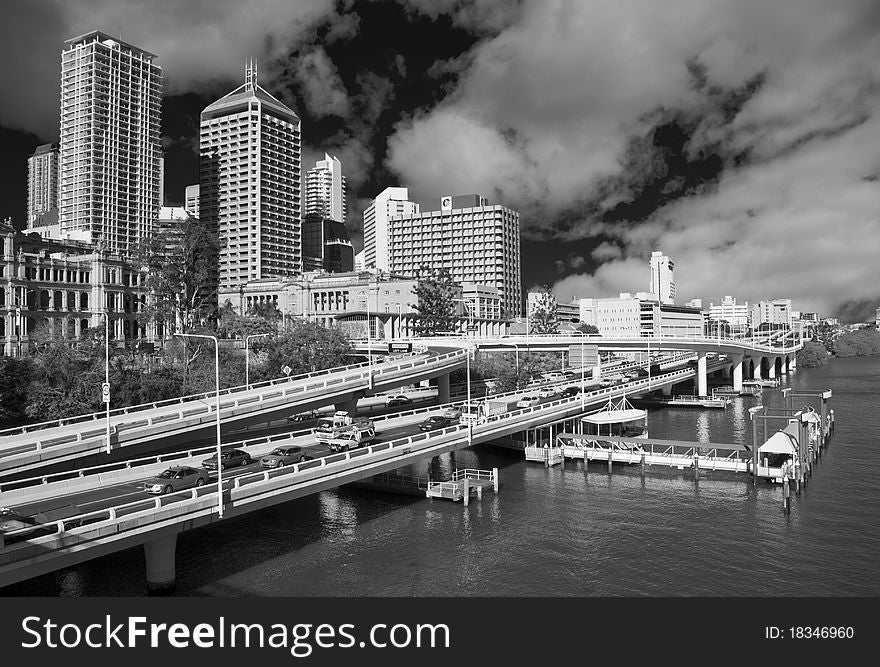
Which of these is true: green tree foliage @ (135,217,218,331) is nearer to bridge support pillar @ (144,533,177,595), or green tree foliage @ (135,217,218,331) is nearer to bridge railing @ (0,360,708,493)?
bridge railing @ (0,360,708,493)

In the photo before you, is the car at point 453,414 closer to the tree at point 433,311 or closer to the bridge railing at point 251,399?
the bridge railing at point 251,399

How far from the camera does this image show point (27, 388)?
70.1m

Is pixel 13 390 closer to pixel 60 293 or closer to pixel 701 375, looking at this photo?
pixel 60 293

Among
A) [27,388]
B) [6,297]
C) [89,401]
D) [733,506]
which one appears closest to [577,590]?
[733,506]

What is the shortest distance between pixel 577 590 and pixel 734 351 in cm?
11846

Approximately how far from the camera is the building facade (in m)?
107

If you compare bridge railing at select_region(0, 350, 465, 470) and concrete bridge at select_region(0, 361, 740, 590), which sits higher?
bridge railing at select_region(0, 350, 465, 470)

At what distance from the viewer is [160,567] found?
3659 cm

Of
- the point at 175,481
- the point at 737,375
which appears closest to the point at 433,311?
the point at 737,375

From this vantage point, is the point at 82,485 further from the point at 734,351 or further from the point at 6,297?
the point at 734,351

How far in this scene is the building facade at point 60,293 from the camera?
107125 mm

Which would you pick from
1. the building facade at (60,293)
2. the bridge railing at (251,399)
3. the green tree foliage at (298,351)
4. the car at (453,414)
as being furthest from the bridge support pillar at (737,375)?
the building facade at (60,293)

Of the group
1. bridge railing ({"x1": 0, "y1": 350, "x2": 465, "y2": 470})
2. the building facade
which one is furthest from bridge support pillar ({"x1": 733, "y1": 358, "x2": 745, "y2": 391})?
the building facade

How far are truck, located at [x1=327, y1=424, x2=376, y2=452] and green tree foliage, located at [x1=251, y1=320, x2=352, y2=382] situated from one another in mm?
38060
